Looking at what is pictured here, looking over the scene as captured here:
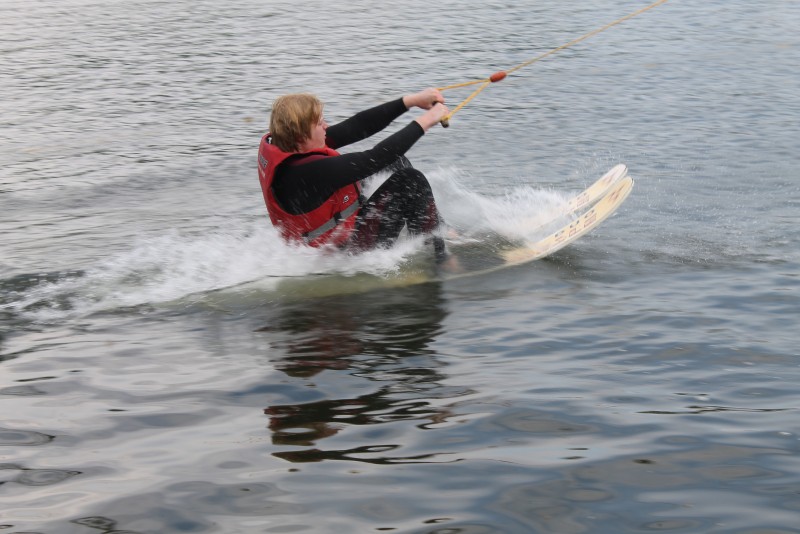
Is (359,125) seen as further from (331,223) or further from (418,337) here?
(418,337)

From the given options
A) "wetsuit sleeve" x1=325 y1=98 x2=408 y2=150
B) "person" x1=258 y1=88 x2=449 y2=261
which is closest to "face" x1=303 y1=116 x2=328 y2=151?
"person" x1=258 y1=88 x2=449 y2=261

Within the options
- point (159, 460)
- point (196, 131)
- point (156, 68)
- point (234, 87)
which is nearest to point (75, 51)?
point (156, 68)

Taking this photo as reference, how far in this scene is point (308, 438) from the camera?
5113 millimetres

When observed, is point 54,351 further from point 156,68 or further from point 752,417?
point 156,68

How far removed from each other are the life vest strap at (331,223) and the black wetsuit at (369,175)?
9 centimetres

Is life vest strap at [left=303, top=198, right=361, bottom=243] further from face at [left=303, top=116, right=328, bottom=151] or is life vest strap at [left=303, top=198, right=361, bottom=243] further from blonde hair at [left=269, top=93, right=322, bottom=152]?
blonde hair at [left=269, top=93, right=322, bottom=152]

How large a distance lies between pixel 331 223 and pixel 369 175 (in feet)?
2.03

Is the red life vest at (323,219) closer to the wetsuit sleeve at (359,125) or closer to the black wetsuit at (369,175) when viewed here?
the black wetsuit at (369,175)

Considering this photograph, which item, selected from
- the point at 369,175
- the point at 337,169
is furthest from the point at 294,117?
the point at 369,175

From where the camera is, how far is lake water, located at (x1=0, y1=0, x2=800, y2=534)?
4508 millimetres

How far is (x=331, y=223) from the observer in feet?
26.0

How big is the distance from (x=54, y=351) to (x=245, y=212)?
12.6ft

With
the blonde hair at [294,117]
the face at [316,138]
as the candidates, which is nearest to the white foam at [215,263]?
the face at [316,138]

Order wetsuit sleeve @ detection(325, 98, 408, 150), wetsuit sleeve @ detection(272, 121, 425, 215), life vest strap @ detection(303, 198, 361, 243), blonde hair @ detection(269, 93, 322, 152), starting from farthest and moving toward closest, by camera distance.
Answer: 1. wetsuit sleeve @ detection(325, 98, 408, 150)
2. life vest strap @ detection(303, 198, 361, 243)
3. wetsuit sleeve @ detection(272, 121, 425, 215)
4. blonde hair @ detection(269, 93, 322, 152)
